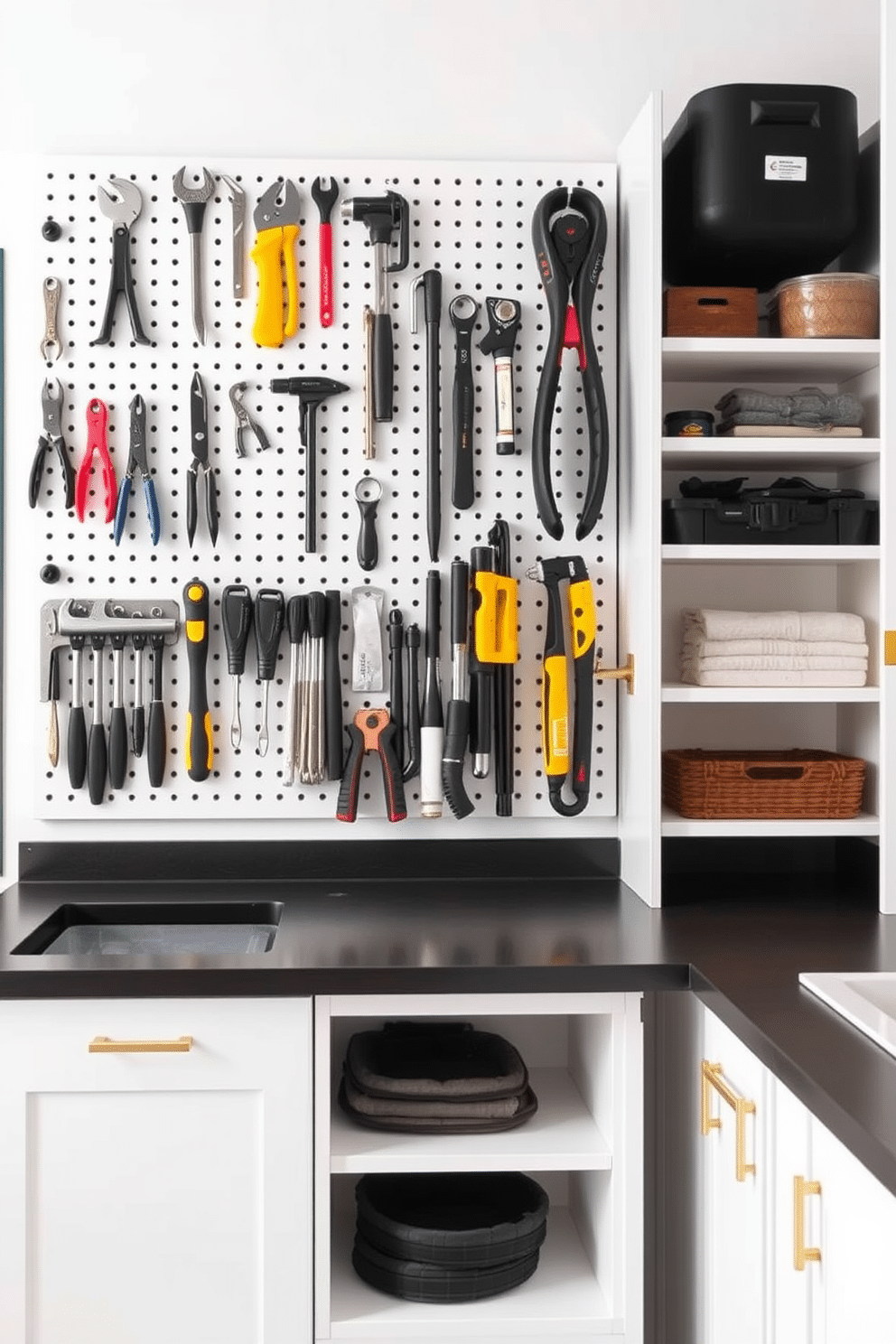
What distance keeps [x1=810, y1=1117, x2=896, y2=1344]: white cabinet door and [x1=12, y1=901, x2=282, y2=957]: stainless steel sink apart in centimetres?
102

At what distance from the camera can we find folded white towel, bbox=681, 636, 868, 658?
1979 mm

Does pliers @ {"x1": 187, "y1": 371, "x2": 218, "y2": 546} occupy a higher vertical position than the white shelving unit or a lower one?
higher

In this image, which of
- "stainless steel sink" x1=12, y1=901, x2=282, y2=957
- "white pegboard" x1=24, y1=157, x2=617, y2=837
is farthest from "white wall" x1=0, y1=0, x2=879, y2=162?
"stainless steel sink" x1=12, y1=901, x2=282, y2=957

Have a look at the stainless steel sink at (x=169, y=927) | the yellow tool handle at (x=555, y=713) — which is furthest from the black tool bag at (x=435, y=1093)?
the yellow tool handle at (x=555, y=713)

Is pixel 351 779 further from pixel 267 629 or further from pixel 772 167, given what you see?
pixel 772 167

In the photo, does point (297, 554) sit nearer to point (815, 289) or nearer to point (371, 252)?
point (371, 252)

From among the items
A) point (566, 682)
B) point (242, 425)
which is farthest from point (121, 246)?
point (566, 682)

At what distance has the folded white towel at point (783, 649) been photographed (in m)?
1.98

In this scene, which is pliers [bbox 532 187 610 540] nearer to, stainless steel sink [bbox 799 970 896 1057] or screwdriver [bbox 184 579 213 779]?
screwdriver [bbox 184 579 213 779]

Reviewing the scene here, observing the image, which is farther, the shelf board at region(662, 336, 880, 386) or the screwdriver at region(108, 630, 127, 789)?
the screwdriver at region(108, 630, 127, 789)

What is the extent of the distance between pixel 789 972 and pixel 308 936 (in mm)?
659

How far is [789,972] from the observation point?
155cm

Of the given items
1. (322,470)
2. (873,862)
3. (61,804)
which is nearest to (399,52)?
(322,470)

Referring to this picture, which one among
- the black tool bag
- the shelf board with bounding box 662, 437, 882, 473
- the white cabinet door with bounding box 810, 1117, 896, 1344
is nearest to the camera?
the white cabinet door with bounding box 810, 1117, 896, 1344
